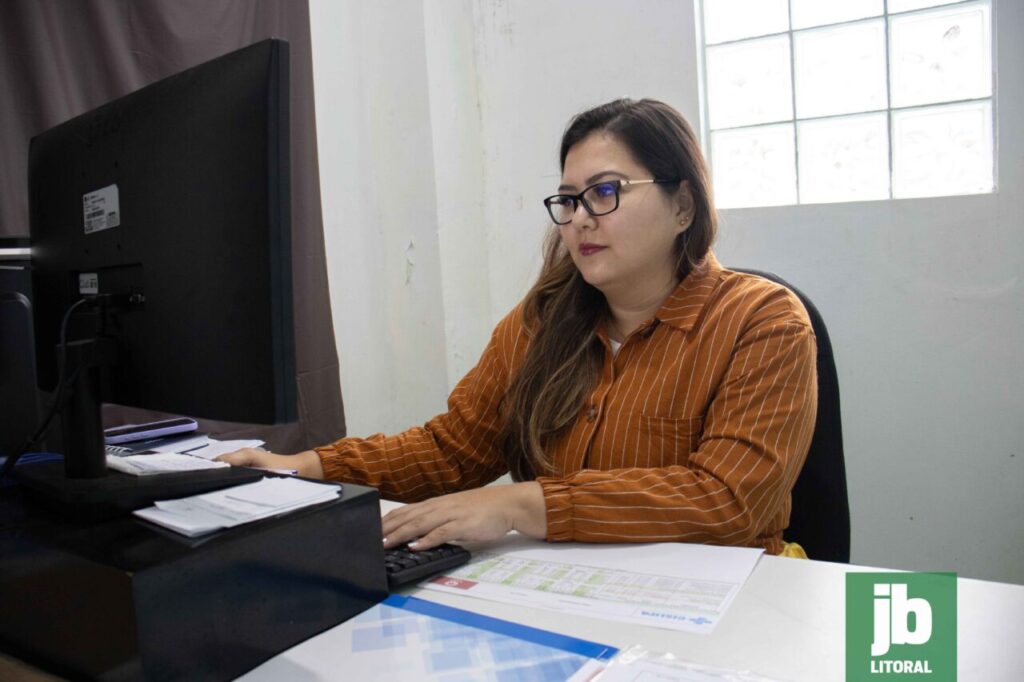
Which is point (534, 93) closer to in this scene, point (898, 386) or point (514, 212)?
point (514, 212)

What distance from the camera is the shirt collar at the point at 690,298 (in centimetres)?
132

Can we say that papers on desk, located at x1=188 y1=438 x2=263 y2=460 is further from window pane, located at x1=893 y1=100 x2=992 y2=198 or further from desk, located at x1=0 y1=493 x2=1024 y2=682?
window pane, located at x1=893 y1=100 x2=992 y2=198

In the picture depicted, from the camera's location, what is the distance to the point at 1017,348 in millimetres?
2010

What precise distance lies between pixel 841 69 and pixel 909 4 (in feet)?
0.73

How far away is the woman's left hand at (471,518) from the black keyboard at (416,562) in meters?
0.01

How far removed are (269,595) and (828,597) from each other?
22.4 inches

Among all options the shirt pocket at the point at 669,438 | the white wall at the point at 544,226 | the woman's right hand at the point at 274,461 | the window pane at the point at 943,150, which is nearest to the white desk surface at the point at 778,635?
the shirt pocket at the point at 669,438

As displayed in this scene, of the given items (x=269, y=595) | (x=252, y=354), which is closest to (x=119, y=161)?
(x=252, y=354)

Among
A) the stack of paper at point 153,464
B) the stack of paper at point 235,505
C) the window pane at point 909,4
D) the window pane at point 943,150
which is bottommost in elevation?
the stack of paper at point 235,505

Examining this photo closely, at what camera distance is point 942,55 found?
2113 millimetres

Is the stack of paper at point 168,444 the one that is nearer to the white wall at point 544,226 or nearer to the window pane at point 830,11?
the white wall at point 544,226

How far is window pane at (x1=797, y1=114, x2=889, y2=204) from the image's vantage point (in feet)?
7.28

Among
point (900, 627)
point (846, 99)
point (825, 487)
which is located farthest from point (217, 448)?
point (846, 99)

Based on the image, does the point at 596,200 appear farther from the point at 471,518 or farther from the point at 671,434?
the point at 471,518
